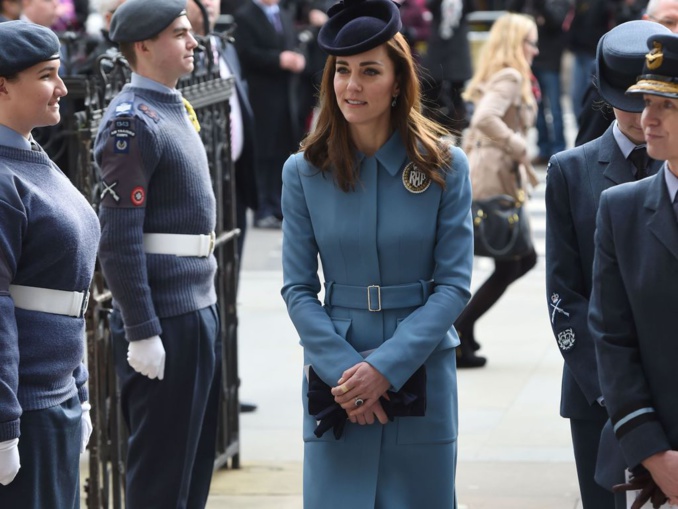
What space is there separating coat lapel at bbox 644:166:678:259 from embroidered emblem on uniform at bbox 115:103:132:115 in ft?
6.97

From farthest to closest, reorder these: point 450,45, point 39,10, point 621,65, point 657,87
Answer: point 450,45, point 39,10, point 621,65, point 657,87

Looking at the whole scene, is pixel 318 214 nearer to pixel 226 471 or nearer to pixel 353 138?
pixel 353 138

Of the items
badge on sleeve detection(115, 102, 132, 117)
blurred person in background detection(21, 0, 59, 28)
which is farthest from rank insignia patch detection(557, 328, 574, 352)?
blurred person in background detection(21, 0, 59, 28)

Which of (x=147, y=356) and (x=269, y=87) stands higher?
(x=147, y=356)

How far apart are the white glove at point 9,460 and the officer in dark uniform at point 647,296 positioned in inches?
59.4

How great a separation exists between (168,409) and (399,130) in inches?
57.2

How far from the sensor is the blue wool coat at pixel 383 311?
13.6ft

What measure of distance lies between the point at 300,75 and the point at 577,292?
37.7 feet

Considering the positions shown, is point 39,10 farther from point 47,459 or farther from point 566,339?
point 566,339

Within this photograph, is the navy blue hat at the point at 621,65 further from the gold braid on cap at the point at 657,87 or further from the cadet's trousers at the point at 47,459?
the cadet's trousers at the point at 47,459

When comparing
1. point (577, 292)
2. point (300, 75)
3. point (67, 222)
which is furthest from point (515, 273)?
point (300, 75)

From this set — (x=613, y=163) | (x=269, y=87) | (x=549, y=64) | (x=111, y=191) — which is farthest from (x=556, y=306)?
(x=549, y=64)

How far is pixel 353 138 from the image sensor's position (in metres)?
4.33

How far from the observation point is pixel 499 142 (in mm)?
8281
